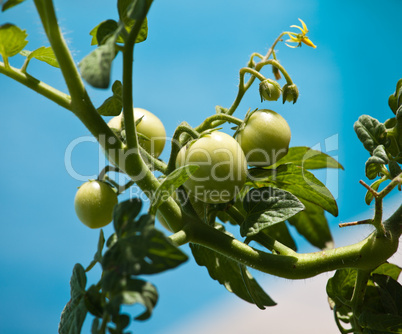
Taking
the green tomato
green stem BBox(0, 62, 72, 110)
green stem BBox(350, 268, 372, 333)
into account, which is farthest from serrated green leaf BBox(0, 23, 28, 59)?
green stem BBox(350, 268, 372, 333)

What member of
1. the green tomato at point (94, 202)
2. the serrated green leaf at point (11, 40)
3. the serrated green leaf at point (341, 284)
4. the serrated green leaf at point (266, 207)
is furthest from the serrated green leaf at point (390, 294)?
the serrated green leaf at point (11, 40)

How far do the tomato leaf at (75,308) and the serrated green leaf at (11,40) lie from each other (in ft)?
0.53

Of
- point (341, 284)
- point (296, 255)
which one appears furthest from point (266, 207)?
point (341, 284)

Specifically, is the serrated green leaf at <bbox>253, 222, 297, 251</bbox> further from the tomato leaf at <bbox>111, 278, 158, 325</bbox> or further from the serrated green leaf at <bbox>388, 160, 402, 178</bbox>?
the tomato leaf at <bbox>111, 278, 158, 325</bbox>

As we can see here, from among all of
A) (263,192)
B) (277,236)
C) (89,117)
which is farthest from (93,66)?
(277,236)

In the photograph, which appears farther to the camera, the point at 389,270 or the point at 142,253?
the point at 389,270

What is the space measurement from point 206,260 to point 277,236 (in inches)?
3.5

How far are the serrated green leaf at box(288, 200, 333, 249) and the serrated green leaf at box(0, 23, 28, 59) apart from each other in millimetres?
295

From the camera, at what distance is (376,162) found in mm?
365

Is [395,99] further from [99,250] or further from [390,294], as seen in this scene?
[99,250]

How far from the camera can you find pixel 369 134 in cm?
41

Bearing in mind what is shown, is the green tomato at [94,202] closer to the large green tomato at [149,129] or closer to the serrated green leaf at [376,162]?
the large green tomato at [149,129]

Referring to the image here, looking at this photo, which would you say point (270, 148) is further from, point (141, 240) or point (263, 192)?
point (141, 240)

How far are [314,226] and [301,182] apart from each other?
0.09m
